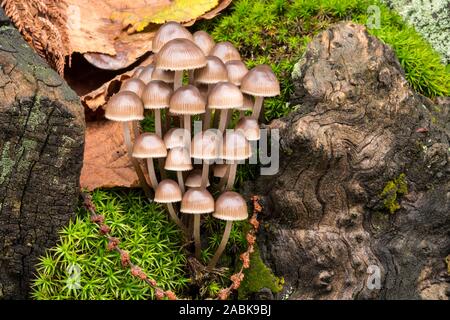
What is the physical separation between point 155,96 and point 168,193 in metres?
0.61

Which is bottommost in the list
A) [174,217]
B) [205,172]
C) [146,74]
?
[174,217]

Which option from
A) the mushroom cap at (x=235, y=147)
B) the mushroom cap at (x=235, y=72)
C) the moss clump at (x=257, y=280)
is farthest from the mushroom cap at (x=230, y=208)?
the mushroom cap at (x=235, y=72)

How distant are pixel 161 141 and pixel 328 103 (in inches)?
45.5

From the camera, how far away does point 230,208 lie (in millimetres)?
3695

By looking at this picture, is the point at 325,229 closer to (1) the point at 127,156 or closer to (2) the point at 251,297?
(2) the point at 251,297

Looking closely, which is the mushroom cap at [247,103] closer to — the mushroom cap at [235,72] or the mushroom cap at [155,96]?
the mushroom cap at [235,72]

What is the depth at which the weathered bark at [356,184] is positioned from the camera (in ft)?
12.9

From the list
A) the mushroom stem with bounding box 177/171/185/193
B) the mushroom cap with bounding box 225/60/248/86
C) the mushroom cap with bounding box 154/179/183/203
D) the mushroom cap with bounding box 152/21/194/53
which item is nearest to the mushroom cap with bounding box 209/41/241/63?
the mushroom cap with bounding box 225/60/248/86

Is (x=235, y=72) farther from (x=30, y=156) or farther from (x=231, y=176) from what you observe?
(x=30, y=156)

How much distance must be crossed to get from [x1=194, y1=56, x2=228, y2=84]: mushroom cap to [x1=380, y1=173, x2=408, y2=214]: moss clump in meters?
1.33

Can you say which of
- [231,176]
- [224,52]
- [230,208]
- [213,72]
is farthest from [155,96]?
[230,208]

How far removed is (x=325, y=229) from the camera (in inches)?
157

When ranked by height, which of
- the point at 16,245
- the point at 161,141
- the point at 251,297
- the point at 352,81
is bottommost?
the point at 251,297

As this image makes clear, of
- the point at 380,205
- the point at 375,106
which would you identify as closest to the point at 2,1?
the point at 375,106
